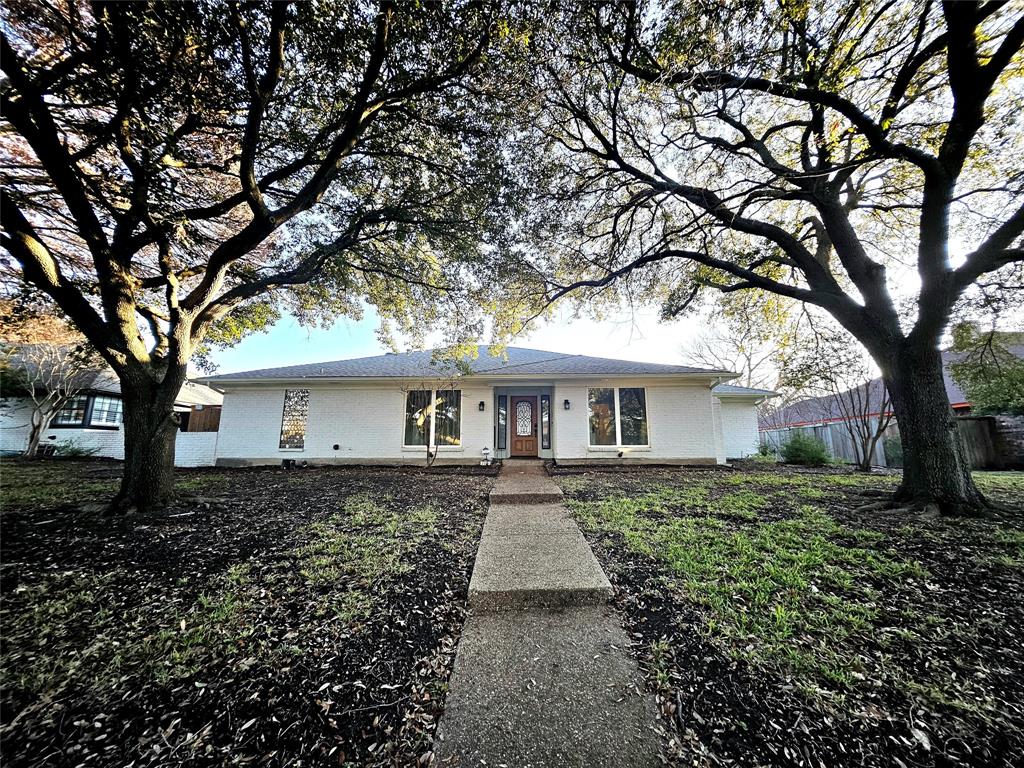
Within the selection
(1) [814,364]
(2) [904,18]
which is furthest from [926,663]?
(1) [814,364]

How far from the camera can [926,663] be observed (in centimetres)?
186

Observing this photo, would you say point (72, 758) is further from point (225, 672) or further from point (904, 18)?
point (904, 18)

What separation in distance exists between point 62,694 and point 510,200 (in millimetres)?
6671

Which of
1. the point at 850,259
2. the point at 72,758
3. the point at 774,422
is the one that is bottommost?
the point at 72,758

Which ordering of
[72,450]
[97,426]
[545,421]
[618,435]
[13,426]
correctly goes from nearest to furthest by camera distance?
[618,435] < [545,421] < [72,450] < [13,426] < [97,426]

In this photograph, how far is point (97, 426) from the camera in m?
14.2

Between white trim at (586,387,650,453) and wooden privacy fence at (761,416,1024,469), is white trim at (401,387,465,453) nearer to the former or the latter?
white trim at (586,387,650,453)

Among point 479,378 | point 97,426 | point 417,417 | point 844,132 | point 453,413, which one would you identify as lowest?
point 97,426

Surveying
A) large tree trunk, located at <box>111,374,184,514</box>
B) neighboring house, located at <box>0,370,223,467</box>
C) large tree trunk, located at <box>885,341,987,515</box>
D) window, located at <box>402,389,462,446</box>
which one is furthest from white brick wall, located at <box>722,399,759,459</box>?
neighboring house, located at <box>0,370,223,467</box>

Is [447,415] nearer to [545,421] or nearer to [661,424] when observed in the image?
[545,421]

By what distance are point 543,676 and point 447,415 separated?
29.1 feet

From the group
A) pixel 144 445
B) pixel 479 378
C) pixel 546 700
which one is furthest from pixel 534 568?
pixel 479 378

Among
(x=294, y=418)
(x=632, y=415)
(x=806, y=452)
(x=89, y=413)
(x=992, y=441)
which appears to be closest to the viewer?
(x=992, y=441)

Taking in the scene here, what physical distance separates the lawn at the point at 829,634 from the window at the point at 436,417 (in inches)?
267
